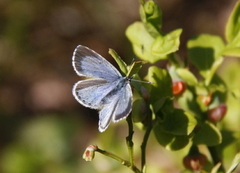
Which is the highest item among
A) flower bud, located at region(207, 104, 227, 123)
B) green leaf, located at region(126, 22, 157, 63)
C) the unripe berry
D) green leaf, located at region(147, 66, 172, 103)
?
green leaf, located at region(126, 22, 157, 63)

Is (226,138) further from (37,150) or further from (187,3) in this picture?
(187,3)

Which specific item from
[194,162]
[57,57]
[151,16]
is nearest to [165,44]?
[151,16]

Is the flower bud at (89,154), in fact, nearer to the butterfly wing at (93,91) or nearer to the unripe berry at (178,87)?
the butterfly wing at (93,91)

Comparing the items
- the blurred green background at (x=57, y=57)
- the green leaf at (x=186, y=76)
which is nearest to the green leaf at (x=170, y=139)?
the green leaf at (x=186, y=76)

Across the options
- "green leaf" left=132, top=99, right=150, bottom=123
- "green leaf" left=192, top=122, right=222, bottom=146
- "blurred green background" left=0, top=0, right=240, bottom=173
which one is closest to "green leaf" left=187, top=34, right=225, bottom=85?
"green leaf" left=192, top=122, right=222, bottom=146

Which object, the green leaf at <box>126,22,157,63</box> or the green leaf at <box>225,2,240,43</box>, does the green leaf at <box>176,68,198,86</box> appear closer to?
the green leaf at <box>126,22,157,63</box>

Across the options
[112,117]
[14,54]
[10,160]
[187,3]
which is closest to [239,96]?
[112,117]
